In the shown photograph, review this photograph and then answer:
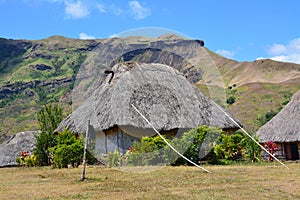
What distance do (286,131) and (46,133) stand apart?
39.0 feet

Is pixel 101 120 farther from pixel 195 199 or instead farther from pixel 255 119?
pixel 255 119

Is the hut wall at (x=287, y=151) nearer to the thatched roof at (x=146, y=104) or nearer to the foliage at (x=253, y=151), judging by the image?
the thatched roof at (x=146, y=104)

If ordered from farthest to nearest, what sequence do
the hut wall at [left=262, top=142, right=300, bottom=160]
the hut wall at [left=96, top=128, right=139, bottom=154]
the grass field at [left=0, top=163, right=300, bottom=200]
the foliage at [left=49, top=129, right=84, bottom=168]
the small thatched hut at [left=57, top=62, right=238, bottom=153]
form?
the hut wall at [left=262, top=142, right=300, bottom=160], the hut wall at [left=96, top=128, right=139, bottom=154], the small thatched hut at [left=57, top=62, right=238, bottom=153], the foliage at [left=49, top=129, right=84, bottom=168], the grass field at [left=0, top=163, right=300, bottom=200]

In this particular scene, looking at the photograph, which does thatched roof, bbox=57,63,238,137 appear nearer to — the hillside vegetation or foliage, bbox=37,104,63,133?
foliage, bbox=37,104,63,133

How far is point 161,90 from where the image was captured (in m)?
18.4

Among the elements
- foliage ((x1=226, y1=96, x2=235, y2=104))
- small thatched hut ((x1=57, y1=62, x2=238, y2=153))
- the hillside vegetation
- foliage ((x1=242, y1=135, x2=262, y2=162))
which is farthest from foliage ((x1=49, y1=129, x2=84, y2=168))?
foliage ((x1=226, y1=96, x2=235, y2=104))

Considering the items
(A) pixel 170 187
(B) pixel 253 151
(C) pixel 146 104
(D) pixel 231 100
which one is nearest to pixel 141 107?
(C) pixel 146 104

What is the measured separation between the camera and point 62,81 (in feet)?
320

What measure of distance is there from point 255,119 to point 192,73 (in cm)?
4238

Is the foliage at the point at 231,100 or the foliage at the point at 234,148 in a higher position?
the foliage at the point at 231,100

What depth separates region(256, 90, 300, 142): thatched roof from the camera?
2095 cm

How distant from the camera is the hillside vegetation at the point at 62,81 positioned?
70312 mm

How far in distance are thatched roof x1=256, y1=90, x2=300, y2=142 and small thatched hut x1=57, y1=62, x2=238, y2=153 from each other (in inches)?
122

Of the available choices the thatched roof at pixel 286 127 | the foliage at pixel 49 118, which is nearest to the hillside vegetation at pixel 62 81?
the thatched roof at pixel 286 127
